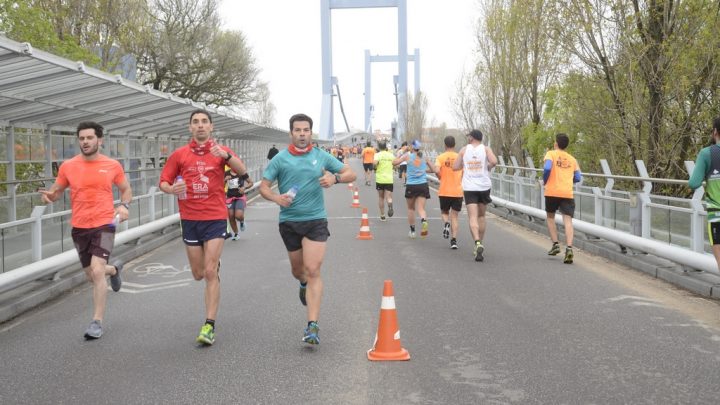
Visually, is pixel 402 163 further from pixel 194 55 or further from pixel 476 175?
pixel 476 175

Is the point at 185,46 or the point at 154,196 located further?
the point at 185,46

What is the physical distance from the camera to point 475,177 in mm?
11195

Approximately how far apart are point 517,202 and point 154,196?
28.0 ft

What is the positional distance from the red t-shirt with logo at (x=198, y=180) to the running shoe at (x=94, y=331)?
42.9 inches

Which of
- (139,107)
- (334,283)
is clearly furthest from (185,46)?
(334,283)

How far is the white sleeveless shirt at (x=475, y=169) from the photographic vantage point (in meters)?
11.2

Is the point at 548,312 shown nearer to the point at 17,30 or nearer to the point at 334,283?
the point at 334,283

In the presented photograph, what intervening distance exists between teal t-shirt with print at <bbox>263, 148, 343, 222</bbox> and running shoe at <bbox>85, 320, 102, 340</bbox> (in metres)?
1.69

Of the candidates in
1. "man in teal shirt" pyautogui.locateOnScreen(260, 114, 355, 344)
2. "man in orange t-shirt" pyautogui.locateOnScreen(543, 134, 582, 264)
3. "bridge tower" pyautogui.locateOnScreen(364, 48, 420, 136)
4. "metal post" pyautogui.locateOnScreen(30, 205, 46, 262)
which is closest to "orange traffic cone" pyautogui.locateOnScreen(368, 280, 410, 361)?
"man in teal shirt" pyautogui.locateOnScreen(260, 114, 355, 344)

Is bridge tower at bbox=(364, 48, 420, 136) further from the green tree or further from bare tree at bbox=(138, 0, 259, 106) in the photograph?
the green tree

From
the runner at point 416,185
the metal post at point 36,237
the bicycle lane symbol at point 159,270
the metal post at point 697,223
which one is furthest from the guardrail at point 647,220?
the metal post at point 36,237

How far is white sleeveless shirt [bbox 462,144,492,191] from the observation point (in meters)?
11.2

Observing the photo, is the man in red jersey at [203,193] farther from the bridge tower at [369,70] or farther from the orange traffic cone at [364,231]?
the bridge tower at [369,70]

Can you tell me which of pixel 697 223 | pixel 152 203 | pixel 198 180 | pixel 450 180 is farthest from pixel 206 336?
pixel 152 203
